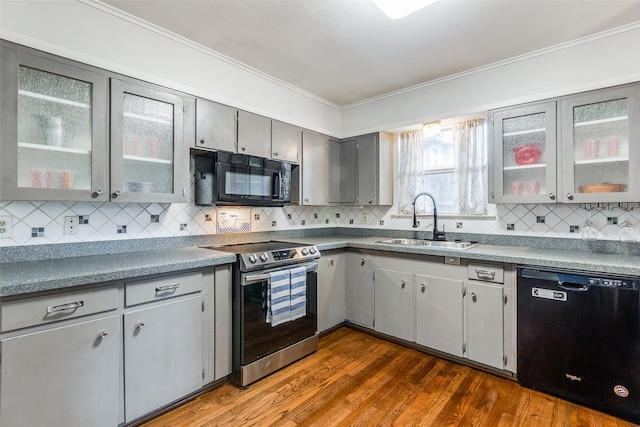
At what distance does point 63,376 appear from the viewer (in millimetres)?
1559

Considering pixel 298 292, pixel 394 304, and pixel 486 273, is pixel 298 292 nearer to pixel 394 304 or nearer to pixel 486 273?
pixel 394 304

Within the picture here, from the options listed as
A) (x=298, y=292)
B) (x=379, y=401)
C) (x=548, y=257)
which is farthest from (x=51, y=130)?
(x=548, y=257)

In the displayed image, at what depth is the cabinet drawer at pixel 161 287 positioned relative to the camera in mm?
1807

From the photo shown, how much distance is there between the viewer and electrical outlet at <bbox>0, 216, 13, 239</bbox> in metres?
1.84

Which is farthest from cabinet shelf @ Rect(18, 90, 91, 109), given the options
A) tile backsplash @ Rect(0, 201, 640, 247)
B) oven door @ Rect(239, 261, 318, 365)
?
oven door @ Rect(239, 261, 318, 365)

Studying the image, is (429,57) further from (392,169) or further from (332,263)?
(332,263)

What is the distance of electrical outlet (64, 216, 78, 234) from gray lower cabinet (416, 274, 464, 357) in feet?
8.76

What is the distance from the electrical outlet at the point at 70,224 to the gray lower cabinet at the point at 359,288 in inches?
93.1

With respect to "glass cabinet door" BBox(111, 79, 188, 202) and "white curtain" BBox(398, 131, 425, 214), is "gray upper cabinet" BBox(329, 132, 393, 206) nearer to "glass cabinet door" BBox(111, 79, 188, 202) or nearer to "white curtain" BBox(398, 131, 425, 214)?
"white curtain" BBox(398, 131, 425, 214)

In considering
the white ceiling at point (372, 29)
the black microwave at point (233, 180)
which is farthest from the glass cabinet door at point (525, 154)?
the black microwave at point (233, 180)

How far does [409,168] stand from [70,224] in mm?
3159

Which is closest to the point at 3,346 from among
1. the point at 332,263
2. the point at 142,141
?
A: the point at 142,141

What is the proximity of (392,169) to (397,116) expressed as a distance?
2.06ft

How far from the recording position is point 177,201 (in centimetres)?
232
